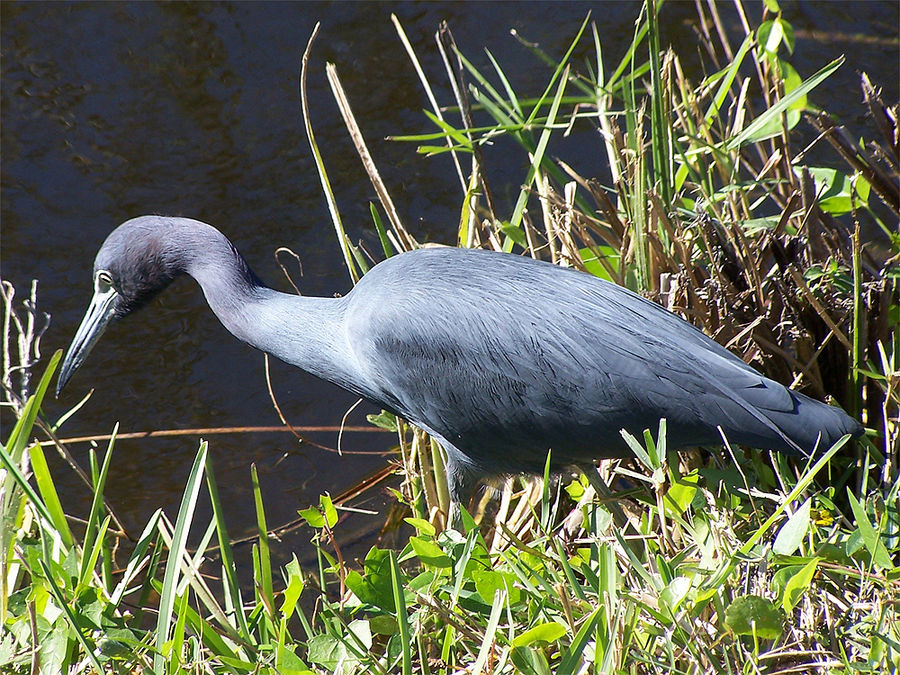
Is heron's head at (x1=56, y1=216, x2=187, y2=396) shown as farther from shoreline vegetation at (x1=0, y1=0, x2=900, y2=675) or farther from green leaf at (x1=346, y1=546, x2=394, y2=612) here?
green leaf at (x1=346, y1=546, x2=394, y2=612)

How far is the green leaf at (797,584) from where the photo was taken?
165 centimetres

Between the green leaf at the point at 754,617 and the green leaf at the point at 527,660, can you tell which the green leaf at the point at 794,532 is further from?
the green leaf at the point at 527,660

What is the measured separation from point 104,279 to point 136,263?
0.44ft

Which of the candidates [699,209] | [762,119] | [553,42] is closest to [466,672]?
[699,209]

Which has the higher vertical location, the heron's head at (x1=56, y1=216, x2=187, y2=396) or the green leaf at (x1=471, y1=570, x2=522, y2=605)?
the heron's head at (x1=56, y1=216, x2=187, y2=396)

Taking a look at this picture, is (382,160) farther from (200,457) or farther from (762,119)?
(200,457)

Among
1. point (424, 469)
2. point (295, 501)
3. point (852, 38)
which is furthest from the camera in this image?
point (852, 38)

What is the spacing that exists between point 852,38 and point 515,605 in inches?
153

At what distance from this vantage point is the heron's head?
253cm

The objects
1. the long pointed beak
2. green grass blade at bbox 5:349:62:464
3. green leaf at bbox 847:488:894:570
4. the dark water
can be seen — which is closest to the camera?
green leaf at bbox 847:488:894:570

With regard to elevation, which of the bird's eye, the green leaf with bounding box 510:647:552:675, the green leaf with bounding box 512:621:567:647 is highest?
the bird's eye

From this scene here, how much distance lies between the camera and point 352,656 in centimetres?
191

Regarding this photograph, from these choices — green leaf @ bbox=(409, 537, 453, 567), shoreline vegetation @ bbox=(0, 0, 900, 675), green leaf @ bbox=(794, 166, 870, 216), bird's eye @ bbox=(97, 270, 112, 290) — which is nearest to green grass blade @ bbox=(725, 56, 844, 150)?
shoreline vegetation @ bbox=(0, 0, 900, 675)

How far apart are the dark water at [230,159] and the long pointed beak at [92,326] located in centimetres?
77
